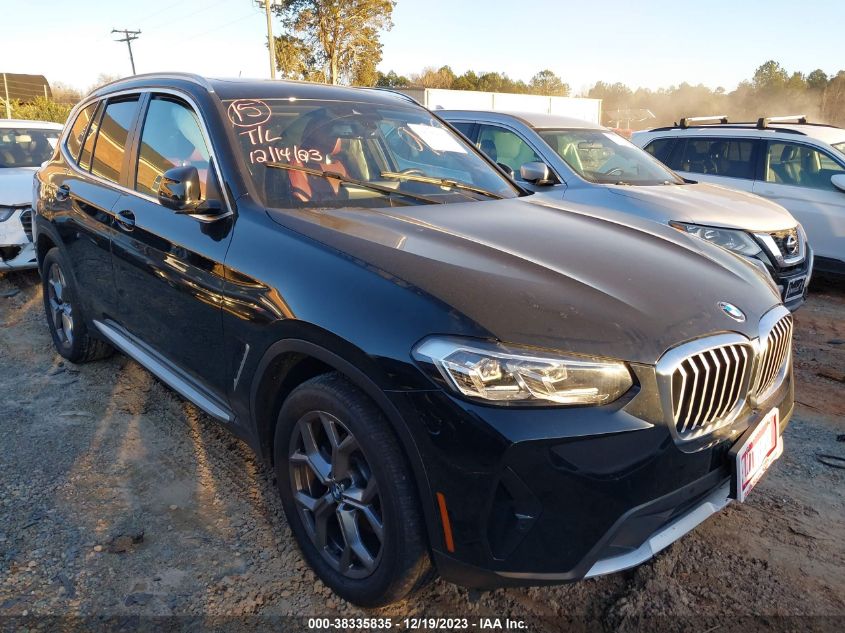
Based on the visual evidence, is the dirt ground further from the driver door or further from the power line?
the power line

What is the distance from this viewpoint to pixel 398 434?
1861 mm

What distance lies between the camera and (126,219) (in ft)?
10.4

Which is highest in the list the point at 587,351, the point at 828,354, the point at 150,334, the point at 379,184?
the point at 379,184

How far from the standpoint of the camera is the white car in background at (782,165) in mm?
6609

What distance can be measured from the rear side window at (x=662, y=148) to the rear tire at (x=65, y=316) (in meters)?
6.43

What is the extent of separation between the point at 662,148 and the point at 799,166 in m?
1.52

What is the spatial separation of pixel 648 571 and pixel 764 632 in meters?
0.41

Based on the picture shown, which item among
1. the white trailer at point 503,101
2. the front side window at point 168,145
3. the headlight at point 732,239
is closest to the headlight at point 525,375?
the front side window at point 168,145

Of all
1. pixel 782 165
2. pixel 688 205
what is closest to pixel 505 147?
pixel 688 205

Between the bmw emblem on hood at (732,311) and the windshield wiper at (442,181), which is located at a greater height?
the windshield wiper at (442,181)

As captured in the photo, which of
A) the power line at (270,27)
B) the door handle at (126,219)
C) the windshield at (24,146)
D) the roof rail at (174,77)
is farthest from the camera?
the power line at (270,27)

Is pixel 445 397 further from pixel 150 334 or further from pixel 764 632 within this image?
pixel 150 334

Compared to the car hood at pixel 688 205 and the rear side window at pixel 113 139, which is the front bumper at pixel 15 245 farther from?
the car hood at pixel 688 205

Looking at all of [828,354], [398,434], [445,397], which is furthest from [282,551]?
[828,354]
